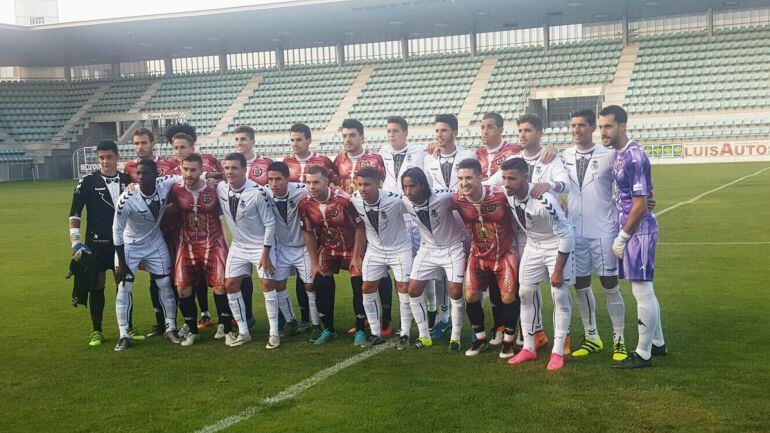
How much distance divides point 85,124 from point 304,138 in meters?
39.9

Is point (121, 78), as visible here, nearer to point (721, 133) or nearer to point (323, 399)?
point (721, 133)

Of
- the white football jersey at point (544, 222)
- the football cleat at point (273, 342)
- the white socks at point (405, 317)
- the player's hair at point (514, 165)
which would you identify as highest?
the player's hair at point (514, 165)

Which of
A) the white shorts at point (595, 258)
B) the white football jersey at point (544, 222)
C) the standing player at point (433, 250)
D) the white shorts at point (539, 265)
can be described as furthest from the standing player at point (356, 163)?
Result: the white shorts at point (595, 258)

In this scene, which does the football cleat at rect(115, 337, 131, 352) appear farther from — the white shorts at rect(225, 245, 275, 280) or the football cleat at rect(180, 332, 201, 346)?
the white shorts at rect(225, 245, 275, 280)

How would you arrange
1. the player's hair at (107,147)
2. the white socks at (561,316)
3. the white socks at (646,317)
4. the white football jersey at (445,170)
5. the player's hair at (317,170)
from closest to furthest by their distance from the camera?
the white socks at (646,317) < the white socks at (561,316) < the player's hair at (317,170) < the player's hair at (107,147) < the white football jersey at (445,170)

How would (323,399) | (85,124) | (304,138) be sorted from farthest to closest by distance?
(85,124)
(304,138)
(323,399)

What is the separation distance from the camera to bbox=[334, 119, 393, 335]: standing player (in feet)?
26.0

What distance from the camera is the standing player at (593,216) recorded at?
6555 millimetres

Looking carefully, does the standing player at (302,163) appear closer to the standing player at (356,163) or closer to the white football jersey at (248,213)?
the standing player at (356,163)

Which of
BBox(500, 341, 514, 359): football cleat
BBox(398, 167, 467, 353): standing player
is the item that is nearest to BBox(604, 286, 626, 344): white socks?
BBox(500, 341, 514, 359): football cleat

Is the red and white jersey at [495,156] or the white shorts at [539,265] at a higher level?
the red and white jersey at [495,156]

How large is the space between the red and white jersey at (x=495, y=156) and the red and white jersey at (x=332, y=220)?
1.39 meters

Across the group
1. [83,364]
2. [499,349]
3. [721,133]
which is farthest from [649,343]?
[721,133]

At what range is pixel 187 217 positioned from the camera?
7598 millimetres
